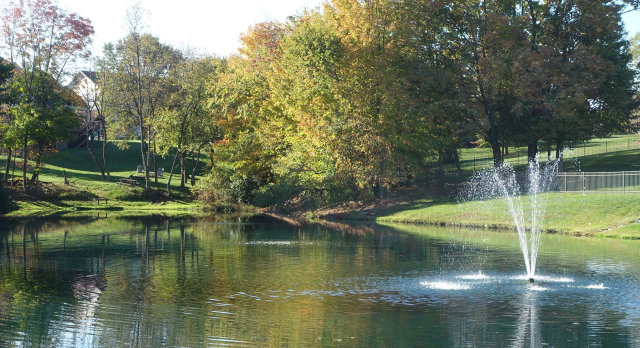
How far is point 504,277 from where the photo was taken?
20375 millimetres

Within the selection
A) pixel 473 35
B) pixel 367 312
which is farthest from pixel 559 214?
pixel 367 312

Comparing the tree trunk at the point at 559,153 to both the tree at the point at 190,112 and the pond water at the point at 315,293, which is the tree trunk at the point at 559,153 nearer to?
the pond water at the point at 315,293

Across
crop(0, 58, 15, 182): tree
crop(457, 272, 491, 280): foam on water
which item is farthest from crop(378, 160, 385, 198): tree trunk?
crop(457, 272, 491, 280): foam on water

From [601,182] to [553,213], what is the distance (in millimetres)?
5985

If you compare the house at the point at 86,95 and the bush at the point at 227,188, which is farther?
the house at the point at 86,95

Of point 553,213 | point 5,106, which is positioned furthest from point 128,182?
point 553,213

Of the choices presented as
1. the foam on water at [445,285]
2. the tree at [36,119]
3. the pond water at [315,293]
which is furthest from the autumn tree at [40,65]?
the foam on water at [445,285]

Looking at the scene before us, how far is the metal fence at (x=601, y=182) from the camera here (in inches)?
1634

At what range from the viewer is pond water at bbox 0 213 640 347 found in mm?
12586

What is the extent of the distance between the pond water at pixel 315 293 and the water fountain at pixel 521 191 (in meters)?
5.67

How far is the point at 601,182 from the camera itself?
42656 millimetres

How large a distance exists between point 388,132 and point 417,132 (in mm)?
3624

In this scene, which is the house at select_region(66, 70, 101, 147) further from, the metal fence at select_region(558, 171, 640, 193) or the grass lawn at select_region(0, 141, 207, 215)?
the metal fence at select_region(558, 171, 640, 193)

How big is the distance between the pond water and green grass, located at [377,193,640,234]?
14.1 feet
